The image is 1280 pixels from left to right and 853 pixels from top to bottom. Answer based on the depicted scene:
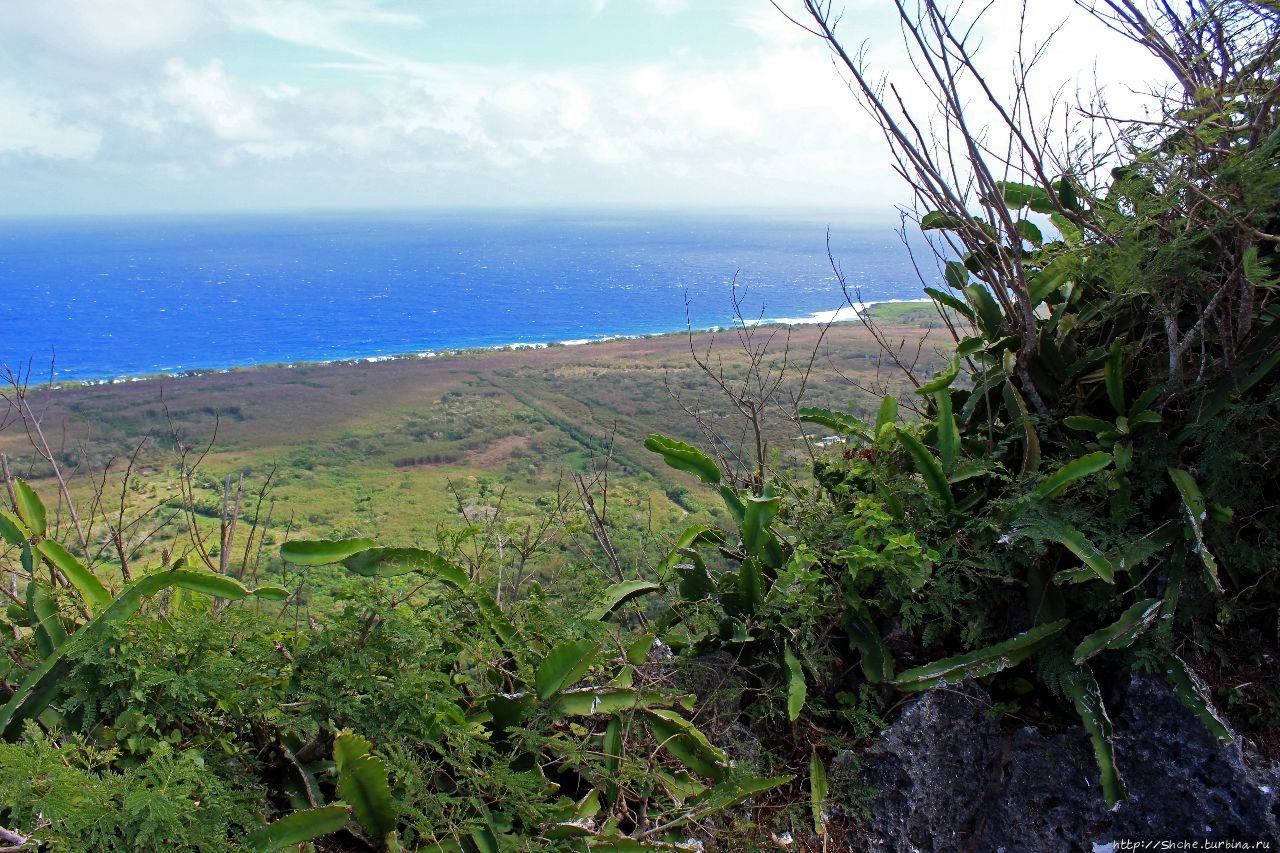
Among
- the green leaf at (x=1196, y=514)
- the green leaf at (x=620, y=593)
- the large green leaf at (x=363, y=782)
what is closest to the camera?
the large green leaf at (x=363, y=782)

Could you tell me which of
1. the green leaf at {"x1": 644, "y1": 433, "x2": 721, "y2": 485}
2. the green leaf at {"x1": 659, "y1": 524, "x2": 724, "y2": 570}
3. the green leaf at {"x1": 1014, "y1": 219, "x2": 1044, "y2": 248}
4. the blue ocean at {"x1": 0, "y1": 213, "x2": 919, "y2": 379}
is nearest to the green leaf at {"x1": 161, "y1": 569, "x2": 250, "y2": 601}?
the green leaf at {"x1": 659, "y1": 524, "x2": 724, "y2": 570}

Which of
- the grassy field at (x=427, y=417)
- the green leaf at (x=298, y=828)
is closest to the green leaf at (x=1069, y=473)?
the green leaf at (x=298, y=828)

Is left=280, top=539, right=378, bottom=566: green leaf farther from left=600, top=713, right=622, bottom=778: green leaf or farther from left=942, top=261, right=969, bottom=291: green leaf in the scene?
left=942, top=261, right=969, bottom=291: green leaf

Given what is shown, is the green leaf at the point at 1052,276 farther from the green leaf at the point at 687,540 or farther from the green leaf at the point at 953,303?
the green leaf at the point at 687,540

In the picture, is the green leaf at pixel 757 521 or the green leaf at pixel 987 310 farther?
the green leaf at pixel 987 310

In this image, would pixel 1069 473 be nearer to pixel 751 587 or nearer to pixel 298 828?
pixel 751 587

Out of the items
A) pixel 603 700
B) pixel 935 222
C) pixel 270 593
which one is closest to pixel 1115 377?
pixel 935 222
